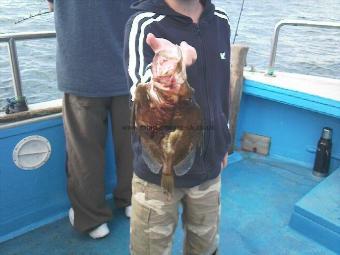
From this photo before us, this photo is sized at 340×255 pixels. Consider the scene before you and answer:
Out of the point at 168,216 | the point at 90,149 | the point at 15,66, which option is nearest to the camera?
the point at 168,216

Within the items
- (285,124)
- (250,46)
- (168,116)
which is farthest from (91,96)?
(250,46)

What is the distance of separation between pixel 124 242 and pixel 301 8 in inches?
726

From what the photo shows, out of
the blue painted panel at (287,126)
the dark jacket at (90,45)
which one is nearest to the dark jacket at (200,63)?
the dark jacket at (90,45)

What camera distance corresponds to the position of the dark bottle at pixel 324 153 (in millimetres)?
3834

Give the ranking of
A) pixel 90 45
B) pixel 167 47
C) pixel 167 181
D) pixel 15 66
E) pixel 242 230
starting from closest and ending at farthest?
pixel 167 47, pixel 167 181, pixel 90 45, pixel 15 66, pixel 242 230

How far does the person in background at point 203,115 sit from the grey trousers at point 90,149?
2.90 ft

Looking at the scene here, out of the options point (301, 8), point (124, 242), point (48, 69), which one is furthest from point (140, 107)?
point (301, 8)

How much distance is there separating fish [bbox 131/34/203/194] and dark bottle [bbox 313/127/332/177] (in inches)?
99.3

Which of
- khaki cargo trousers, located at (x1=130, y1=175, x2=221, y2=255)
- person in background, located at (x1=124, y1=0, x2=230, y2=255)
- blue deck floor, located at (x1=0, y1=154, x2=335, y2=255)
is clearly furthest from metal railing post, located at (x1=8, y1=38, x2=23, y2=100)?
khaki cargo trousers, located at (x1=130, y1=175, x2=221, y2=255)

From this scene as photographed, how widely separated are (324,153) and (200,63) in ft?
8.36

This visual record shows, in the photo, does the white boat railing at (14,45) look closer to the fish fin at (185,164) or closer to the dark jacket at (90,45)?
the dark jacket at (90,45)

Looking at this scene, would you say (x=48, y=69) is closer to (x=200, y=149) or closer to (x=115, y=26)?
(x=115, y=26)

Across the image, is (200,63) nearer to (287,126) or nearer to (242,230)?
(242,230)

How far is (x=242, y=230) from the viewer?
3104 millimetres
